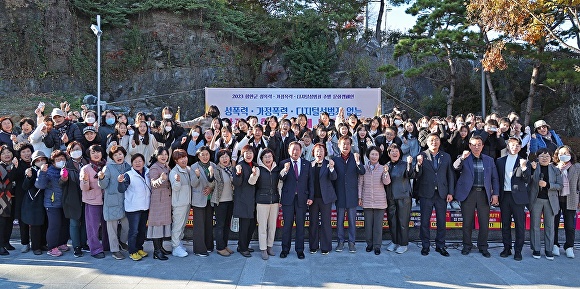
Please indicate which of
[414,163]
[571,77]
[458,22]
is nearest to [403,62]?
[458,22]

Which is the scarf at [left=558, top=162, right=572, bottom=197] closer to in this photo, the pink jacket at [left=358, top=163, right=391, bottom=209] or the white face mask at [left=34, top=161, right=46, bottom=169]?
the pink jacket at [left=358, top=163, right=391, bottom=209]

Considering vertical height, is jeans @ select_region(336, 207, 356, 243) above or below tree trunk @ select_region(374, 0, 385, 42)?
below

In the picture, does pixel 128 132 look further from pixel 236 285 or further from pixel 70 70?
pixel 70 70

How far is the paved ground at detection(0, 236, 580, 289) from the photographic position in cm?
489

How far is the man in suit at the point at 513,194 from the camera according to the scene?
19.5 ft

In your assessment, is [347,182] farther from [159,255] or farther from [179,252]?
[159,255]

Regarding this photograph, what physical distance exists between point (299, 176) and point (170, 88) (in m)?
14.3

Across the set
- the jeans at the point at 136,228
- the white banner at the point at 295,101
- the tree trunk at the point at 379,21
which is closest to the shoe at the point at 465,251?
the jeans at the point at 136,228

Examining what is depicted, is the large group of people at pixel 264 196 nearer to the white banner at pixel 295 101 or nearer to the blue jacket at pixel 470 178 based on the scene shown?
the blue jacket at pixel 470 178

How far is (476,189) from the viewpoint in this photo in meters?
6.09

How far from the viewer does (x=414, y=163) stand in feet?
20.5

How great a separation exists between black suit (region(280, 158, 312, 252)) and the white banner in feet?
20.7

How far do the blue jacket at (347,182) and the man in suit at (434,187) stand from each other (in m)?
0.89

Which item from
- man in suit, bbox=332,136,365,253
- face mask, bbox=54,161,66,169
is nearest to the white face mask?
face mask, bbox=54,161,66,169
